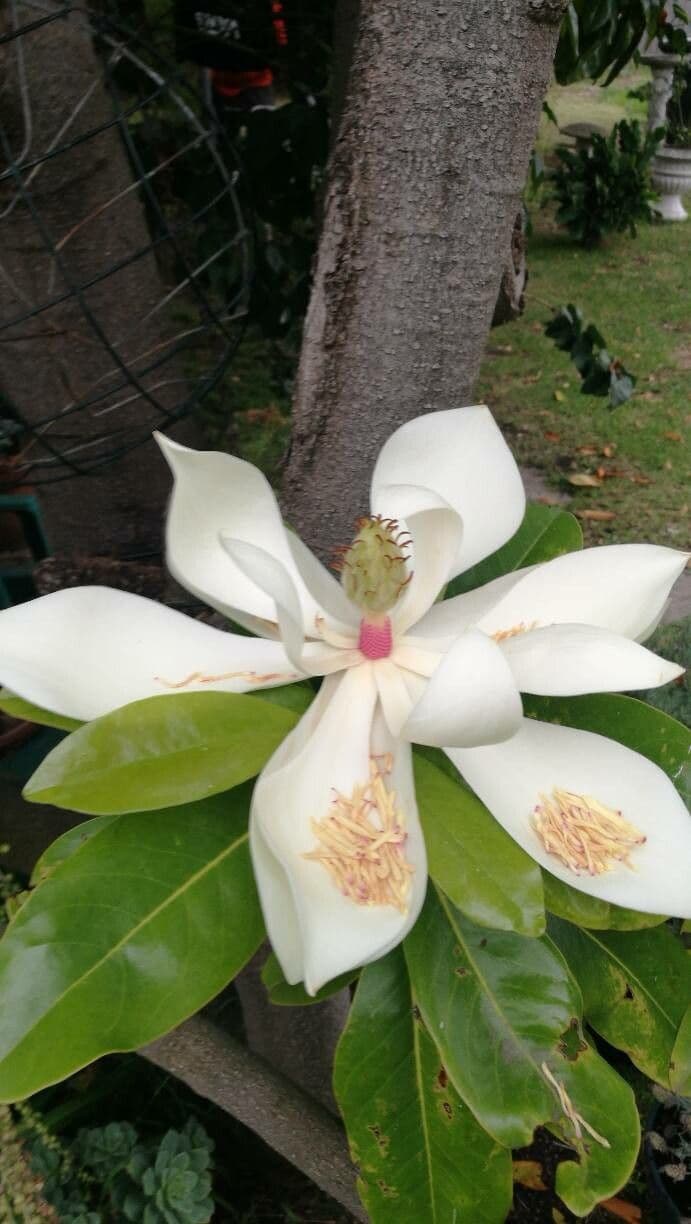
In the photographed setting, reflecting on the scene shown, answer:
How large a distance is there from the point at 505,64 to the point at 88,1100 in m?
1.33

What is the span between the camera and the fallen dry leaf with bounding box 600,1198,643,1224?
134 centimetres

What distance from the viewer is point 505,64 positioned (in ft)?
2.29

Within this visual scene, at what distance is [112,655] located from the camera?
2.11 feet

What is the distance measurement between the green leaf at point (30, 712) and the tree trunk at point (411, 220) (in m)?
0.35

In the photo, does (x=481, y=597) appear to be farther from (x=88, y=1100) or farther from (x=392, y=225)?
(x=88, y=1100)

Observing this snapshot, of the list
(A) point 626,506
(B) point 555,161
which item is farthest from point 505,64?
(B) point 555,161

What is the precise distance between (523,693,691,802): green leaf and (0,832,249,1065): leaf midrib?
10.0 inches

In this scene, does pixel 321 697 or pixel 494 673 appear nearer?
pixel 494 673

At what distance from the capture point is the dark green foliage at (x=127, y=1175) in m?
1.14

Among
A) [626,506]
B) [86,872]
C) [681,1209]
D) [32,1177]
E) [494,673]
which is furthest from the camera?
[626,506]

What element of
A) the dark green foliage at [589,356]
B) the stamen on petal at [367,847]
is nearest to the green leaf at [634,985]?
the stamen on petal at [367,847]

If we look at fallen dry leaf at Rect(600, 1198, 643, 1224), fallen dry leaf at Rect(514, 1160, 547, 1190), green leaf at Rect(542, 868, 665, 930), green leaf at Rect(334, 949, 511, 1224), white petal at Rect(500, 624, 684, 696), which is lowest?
fallen dry leaf at Rect(600, 1198, 643, 1224)

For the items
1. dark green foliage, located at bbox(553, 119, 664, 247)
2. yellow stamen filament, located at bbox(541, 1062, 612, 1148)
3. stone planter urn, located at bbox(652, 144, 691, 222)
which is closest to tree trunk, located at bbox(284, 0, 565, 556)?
yellow stamen filament, located at bbox(541, 1062, 612, 1148)

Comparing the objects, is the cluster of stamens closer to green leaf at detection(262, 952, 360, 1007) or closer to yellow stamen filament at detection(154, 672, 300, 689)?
yellow stamen filament at detection(154, 672, 300, 689)
